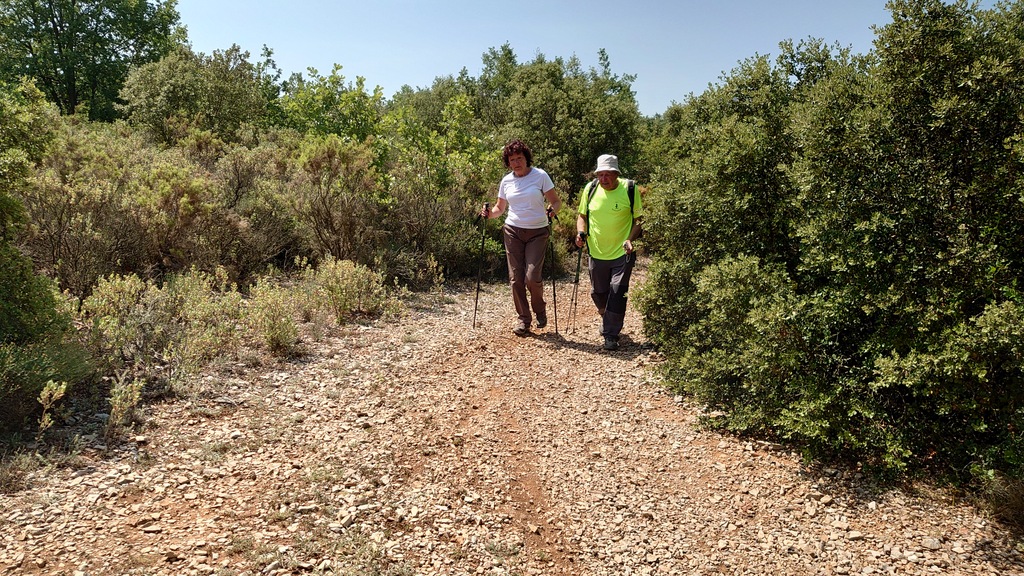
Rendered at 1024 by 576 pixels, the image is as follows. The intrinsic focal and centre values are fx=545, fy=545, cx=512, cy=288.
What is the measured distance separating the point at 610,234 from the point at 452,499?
3.93m

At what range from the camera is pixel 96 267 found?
616 cm

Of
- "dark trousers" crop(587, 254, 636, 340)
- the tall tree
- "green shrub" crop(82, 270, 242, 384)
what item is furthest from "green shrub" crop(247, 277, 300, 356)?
the tall tree

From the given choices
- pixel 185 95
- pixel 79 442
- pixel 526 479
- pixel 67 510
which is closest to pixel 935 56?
pixel 526 479

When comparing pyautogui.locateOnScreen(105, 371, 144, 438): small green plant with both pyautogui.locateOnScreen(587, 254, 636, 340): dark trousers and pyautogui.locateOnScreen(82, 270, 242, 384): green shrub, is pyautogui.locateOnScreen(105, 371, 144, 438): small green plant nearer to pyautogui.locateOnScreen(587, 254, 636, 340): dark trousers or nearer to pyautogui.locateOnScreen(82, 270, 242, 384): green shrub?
pyautogui.locateOnScreen(82, 270, 242, 384): green shrub

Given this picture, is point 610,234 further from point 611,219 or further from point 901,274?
point 901,274

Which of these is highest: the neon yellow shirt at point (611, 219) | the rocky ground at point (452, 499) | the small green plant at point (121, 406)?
the neon yellow shirt at point (611, 219)

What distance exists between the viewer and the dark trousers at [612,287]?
657 centimetres

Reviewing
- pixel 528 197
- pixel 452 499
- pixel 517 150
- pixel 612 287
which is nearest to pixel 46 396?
pixel 452 499

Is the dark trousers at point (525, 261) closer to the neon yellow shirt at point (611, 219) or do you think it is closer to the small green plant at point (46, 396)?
the neon yellow shirt at point (611, 219)

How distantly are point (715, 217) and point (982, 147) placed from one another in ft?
6.91

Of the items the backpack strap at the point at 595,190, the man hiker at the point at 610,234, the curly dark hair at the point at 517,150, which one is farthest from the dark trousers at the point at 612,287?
the curly dark hair at the point at 517,150

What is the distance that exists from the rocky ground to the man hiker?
64.8 inches

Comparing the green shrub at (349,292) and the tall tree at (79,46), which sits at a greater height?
the tall tree at (79,46)

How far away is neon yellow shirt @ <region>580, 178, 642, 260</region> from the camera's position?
21.1ft
